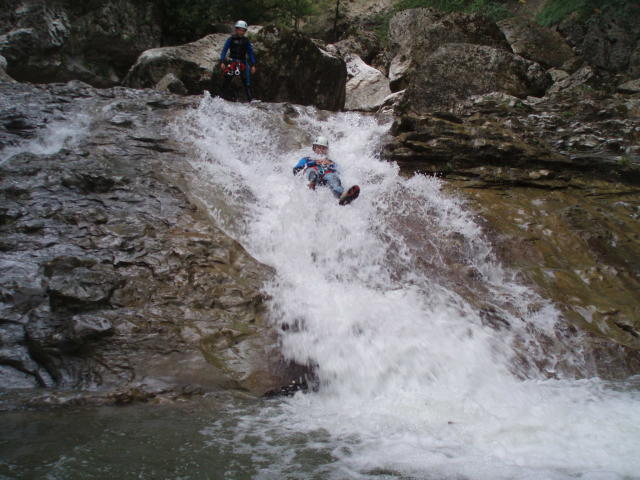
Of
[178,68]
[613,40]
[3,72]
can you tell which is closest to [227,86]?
[178,68]

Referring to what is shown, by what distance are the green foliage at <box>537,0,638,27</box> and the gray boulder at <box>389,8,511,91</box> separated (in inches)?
158

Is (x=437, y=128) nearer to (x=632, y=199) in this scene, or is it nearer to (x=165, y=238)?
(x=632, y=199)

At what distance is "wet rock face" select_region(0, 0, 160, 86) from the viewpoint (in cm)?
1203

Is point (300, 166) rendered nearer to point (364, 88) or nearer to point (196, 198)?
point (196, 198)

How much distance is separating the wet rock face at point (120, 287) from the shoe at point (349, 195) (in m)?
1.97

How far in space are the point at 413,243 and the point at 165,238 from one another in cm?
316

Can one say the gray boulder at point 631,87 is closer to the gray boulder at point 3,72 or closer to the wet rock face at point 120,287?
the wet rock face at point 120,287

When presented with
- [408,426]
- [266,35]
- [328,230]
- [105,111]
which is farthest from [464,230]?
[266,35]

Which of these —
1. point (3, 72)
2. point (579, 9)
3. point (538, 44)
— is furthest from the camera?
point (579, 9)

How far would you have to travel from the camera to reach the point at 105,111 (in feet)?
25.3

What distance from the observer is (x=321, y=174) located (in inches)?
276

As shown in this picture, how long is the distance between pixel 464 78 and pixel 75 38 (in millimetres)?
11073

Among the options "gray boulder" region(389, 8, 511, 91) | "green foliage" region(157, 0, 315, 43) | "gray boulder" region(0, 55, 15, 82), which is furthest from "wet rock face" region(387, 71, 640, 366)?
"green foliage" region(157, 0, 315, 43)

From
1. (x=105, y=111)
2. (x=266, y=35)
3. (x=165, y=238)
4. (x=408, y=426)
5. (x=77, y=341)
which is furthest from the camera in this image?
(x=266, y=35)
